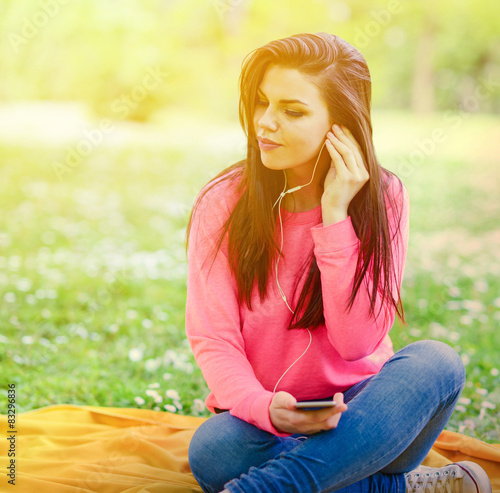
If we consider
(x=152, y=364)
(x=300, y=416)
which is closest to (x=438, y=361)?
(x=300, y=416)

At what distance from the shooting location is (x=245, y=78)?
1850mm

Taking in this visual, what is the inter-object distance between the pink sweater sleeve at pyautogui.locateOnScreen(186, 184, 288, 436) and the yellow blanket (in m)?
0.43

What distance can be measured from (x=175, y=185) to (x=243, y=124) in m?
5.59

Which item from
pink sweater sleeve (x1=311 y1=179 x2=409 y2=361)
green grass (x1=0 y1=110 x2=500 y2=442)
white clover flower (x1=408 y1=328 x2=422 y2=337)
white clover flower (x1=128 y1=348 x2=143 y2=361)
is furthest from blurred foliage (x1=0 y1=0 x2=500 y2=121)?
pink sweater sleeve (x1=311 y1=179 x2=409 y2=361)

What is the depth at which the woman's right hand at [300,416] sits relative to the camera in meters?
1.50

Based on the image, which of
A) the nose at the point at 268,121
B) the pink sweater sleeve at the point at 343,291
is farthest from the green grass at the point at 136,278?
the nose at the point at 268,121

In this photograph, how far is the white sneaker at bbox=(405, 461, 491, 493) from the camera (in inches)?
71.5

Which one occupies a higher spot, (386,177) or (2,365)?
(386,177)

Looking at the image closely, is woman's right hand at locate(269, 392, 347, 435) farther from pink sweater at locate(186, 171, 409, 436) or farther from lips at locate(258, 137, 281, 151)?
lips at locate(258, 137, 281, 151)

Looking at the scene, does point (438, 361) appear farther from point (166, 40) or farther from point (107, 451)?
point (166, 40)

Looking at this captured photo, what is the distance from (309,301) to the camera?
1892 mm

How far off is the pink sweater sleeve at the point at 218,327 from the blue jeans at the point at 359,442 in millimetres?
74

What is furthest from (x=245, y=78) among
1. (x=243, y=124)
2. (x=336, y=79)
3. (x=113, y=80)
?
(x=113, y=80)

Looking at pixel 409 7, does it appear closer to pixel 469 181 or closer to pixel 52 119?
pixel 469 181
